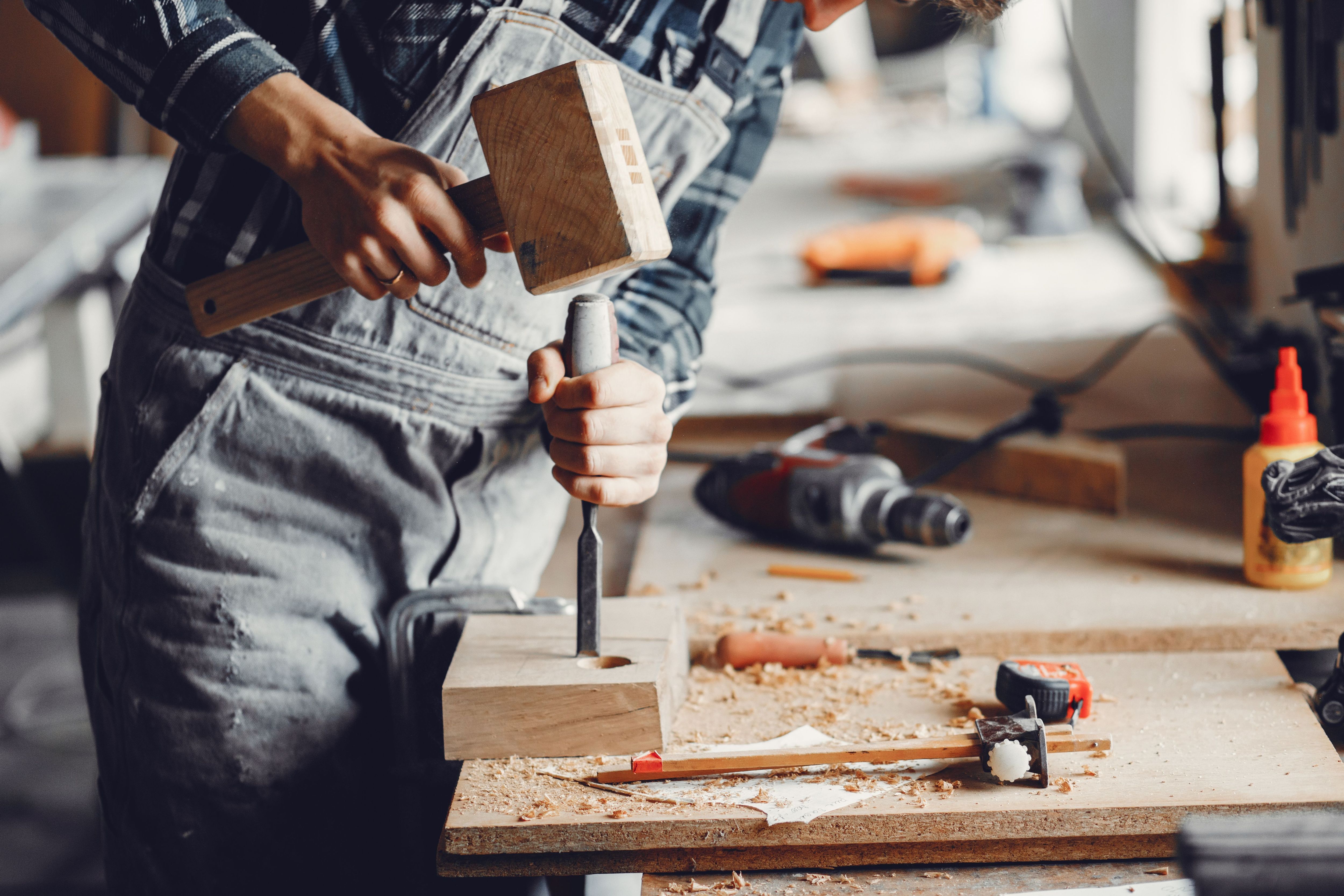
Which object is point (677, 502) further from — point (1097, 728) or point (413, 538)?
point (1097, 728)

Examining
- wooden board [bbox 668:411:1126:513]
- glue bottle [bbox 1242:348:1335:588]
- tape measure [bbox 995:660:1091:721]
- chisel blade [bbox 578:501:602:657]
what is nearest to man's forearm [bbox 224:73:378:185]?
chisel blade [bbox 578:501:602:657]

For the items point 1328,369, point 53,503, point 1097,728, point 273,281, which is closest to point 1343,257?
point 1328,369

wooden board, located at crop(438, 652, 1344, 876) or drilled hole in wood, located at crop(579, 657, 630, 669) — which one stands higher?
drilled hole in wood, located at crop(579, 657, 630, 669)

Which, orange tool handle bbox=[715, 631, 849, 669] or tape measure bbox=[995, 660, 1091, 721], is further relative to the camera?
orange tool handle bbox=[715, 631, 849, 669]

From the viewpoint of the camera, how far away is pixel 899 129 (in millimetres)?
4480

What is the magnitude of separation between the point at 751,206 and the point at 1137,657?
245 cm

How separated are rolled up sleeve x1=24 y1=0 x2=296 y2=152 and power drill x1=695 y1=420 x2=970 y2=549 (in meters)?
0.65

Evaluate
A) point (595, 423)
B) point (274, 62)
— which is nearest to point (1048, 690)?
point (595, 423)

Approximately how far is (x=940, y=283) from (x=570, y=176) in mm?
1756

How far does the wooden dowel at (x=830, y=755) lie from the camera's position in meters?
0.77

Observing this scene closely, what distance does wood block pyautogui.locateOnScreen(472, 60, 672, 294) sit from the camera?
715mm

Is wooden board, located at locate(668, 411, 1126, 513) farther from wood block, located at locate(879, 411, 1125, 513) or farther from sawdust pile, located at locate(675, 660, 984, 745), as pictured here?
sawdust pile, located at locate(675, 660, 984, 745)

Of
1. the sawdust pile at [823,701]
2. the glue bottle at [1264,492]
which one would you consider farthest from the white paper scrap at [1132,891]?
the glue bottle at [1264,492]

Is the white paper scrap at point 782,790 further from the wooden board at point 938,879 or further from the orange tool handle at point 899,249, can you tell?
the orange tool handle at point 899,249
